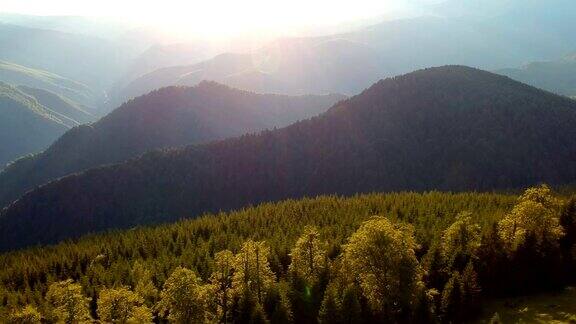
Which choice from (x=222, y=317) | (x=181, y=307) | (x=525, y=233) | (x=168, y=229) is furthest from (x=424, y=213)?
(x=181, y=307)

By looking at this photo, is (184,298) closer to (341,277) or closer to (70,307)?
(70,307)

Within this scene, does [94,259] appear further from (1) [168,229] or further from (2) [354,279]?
(2) [354,279]

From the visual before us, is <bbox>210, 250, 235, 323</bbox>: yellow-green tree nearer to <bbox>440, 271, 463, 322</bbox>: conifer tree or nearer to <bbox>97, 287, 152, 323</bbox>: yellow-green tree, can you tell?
<bbox>97, 287, 152, 323</bbox>: yellow-green tree

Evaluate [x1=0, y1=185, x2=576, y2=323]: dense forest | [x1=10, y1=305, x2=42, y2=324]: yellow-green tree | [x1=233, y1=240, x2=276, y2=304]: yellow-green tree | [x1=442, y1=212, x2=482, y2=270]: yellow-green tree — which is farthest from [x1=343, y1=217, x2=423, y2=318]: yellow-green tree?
[x1=10, y1=305, x2=42, y2=324]: yellow-green tree

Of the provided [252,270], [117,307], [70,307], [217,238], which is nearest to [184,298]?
[117,307]

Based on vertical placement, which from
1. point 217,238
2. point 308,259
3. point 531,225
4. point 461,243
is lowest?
point 217,238
